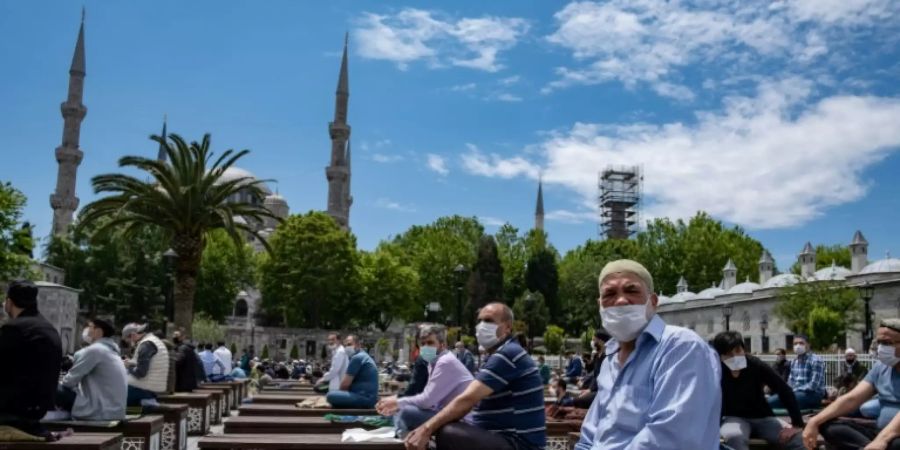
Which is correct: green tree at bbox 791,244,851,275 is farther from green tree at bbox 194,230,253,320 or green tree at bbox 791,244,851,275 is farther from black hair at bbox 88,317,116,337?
black hair at bbox 88,317,116,337

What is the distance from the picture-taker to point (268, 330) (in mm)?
61938

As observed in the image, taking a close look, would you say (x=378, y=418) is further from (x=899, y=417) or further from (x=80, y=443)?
(x=899, y=417)

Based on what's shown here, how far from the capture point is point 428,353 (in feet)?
29.4

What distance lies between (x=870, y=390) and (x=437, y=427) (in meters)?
3.33

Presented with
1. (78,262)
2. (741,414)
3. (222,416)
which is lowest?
(222,416)

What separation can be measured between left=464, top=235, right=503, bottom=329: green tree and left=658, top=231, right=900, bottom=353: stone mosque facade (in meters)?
13.4

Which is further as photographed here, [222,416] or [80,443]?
[222,416]

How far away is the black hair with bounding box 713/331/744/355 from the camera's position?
6.73 metres

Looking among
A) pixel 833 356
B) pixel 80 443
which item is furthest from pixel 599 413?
pixel 833 356

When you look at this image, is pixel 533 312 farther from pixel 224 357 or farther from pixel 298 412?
pixel 298 412

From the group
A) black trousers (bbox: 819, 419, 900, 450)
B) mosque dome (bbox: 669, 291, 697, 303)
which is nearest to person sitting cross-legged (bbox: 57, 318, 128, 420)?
black trousers (bbox: 819, 419, 900, 450)

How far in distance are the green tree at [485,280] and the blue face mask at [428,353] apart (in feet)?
176

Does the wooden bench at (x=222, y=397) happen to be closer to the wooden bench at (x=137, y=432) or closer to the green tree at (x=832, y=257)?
the wooden bench at (x=137, y=432)

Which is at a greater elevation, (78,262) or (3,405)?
(78,262)
